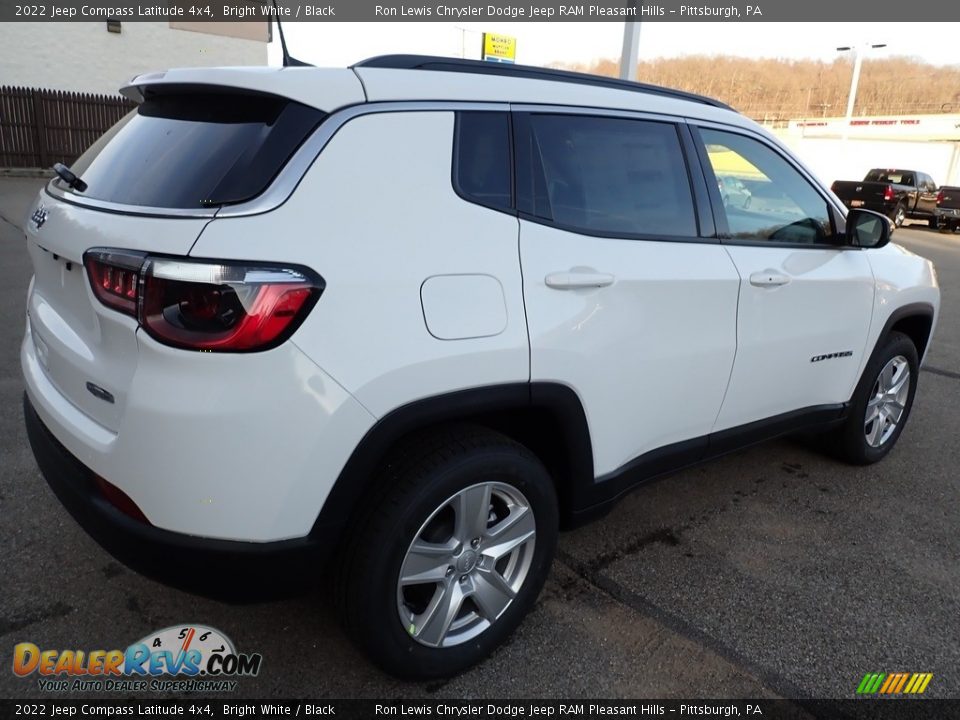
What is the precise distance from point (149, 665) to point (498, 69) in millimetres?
2251

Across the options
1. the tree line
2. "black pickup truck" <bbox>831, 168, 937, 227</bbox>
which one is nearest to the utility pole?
"black pickup truck" <bbox>831, 168, 937, 227</bbox>

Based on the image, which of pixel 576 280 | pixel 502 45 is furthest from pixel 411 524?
pixel 502 45

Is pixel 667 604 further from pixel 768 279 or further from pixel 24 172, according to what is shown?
pixel 24 172

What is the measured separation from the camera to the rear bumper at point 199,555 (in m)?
1.82

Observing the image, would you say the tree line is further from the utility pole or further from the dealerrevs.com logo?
the dealerrevs.com logo

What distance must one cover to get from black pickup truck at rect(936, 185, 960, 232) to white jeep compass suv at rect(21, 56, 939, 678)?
74.3 feet

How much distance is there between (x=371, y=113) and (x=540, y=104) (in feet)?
2.19

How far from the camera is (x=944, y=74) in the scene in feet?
269

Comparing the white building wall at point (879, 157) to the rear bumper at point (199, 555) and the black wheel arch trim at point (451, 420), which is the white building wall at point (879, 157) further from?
the rear bumper at point (199, 555)

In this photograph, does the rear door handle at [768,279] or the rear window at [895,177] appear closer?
the rear door handle at [768,279]

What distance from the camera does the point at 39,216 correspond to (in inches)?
90.8

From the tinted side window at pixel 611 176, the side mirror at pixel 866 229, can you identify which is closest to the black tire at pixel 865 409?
the side mirror at pixel 866 229

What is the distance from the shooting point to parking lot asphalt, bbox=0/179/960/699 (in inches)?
90.8

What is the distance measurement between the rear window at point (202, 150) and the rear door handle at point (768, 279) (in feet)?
6.12
